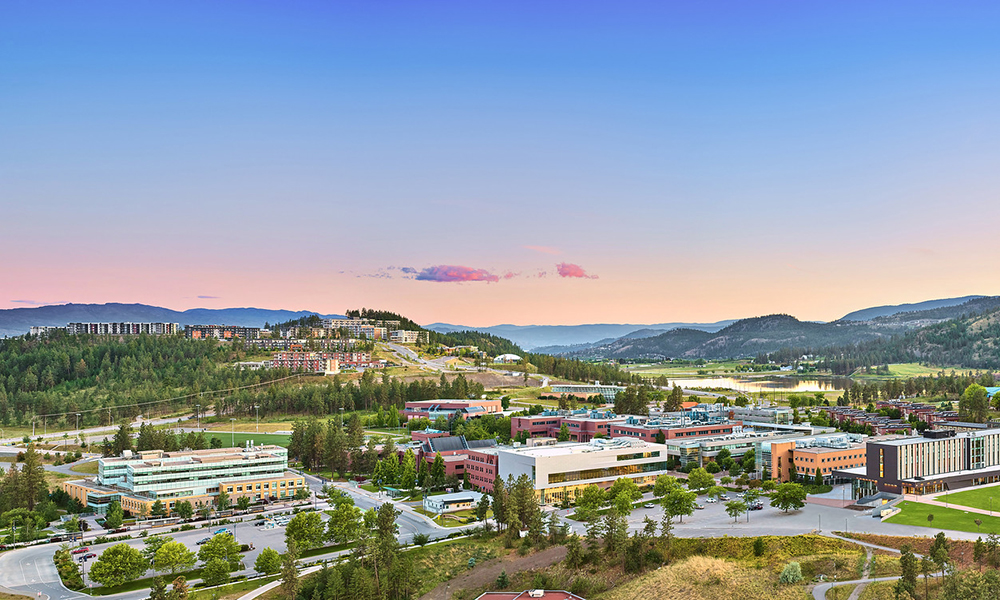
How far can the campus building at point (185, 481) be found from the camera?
49.1 meters

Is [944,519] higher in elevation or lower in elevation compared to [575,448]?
lower

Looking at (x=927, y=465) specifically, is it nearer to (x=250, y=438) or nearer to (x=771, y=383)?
(x=250, y=438)

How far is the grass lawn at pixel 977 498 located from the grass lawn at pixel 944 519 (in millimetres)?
1920

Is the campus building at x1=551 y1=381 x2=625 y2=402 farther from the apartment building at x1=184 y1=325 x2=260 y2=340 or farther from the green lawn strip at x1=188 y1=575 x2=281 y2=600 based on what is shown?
the apartment building at x1=184 y1=325 x2=260 y2=340

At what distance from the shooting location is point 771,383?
146 meters

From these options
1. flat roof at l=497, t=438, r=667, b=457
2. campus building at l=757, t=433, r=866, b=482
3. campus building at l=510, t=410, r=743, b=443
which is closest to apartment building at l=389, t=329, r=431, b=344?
campus building at l=510, t=410, r=743, b=443

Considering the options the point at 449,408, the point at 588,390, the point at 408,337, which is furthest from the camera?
the point at 408,337

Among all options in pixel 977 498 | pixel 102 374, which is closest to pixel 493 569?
pixel 977 498

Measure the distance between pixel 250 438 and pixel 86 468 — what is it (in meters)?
17.0

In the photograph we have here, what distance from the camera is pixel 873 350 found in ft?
627

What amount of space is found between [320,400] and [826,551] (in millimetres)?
67161

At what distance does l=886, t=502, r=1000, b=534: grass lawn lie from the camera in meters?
35.9

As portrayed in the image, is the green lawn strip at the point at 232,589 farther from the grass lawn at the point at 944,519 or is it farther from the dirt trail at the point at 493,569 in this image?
the grass lawn at the point at 944,519

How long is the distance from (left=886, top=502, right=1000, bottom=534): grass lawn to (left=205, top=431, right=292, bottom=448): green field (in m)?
51.0
